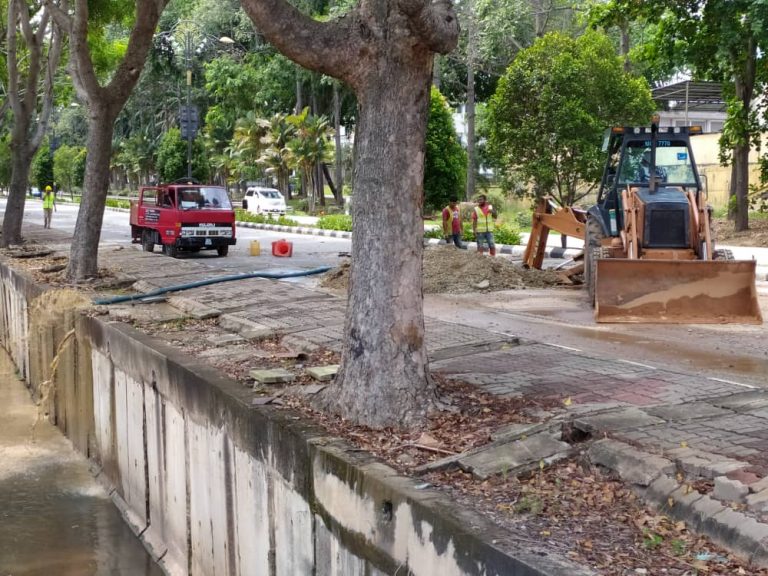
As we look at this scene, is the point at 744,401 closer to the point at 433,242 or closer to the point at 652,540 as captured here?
the point at 652,540

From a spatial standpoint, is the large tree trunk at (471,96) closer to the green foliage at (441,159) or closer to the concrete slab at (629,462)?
the green foliage at (441,159)

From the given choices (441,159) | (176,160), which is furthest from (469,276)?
(176,160)

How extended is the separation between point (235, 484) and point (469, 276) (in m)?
8.76

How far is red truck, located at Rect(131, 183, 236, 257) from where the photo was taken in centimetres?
2198

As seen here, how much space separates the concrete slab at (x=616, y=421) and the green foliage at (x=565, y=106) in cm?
2054

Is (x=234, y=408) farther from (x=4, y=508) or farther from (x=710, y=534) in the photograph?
(x=4, y=508)

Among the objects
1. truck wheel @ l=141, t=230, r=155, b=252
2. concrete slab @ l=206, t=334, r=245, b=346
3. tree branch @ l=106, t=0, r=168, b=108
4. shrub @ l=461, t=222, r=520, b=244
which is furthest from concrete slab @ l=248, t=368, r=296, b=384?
shrub @ l=461, t=222, r=520, b=244

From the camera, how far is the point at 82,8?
1384cm

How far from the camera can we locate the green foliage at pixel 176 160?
5828 centimetres

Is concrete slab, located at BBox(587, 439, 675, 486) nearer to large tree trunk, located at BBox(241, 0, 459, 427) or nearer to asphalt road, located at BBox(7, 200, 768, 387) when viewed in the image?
large tree trunk, located at BBox(241, 0, 459, 427)

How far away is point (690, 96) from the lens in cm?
4091

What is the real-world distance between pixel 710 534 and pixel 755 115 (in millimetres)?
21334

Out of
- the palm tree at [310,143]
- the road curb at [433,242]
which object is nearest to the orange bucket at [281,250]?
the road curb at [433,242]

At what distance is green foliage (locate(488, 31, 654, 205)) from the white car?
59.9ft
